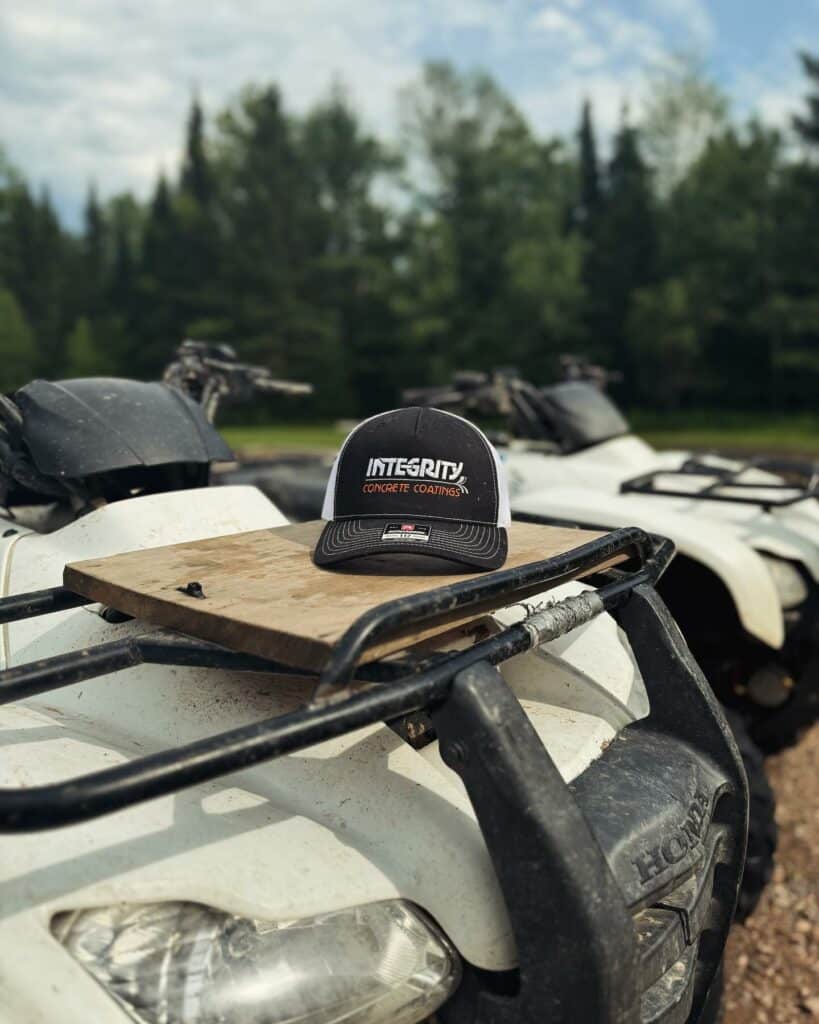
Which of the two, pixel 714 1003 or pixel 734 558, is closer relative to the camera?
pixel 714 1003

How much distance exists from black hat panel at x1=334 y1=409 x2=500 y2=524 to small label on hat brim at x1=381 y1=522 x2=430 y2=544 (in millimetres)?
26

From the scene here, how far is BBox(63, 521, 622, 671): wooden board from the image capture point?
4.96 ft

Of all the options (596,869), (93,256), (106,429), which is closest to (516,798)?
(596,869)

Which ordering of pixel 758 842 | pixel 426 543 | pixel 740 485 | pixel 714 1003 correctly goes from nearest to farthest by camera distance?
pixel 426 543, pixel 714 1003, pixel 758 842, pixel 740 485

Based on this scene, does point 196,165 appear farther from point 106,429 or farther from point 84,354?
point 106,429

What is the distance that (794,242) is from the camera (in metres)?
34.0

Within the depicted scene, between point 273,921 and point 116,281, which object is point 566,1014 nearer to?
point 273,921

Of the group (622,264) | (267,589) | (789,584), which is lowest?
(789,584)

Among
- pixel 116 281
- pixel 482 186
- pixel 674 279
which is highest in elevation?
pixel 482 186

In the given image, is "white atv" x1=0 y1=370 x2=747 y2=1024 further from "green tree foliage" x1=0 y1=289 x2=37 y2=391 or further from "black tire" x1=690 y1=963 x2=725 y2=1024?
"green tree foliage" x1=0 y1=289 x2=37 y2=391

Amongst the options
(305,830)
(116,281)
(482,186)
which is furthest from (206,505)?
(116,281)

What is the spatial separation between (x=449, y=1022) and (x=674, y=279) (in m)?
38.5

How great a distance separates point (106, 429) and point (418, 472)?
3.32 feet

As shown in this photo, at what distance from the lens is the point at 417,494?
1.98 meters
